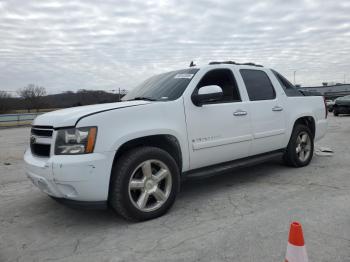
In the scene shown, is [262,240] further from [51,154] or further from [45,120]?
[45,120]

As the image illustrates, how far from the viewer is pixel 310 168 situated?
5.75 metres

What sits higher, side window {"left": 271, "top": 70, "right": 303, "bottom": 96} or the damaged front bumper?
side window {"left": 271, "top": 70, "right": 303, "bottom": 96}

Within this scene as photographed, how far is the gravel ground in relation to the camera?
9.11 ft

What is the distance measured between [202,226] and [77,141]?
157 centimetres

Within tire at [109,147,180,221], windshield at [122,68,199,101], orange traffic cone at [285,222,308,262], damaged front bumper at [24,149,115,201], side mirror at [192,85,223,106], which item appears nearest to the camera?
orange traffic cone at [285,222,308,262]

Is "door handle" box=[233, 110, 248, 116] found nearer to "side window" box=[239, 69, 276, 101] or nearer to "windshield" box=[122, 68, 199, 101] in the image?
"side window" box=[239, 69, 276, 101]

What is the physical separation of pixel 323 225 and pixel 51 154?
2875 mm

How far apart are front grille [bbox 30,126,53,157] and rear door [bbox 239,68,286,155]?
2790 millimetres

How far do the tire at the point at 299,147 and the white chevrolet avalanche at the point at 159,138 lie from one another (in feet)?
0.92

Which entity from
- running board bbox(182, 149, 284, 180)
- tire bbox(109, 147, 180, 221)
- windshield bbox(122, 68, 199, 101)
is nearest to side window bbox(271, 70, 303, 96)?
running board bbox(182, 149, 284, 180)

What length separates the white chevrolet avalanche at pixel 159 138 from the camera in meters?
3.15

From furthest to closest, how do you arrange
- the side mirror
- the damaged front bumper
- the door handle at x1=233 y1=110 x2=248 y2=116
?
1. the door handle at x1=233 y1=110 x2=248 y2=116
2. the side mirror
3. the damaged front bumper

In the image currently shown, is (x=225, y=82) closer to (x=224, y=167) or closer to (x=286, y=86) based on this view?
(x=224, y=167)

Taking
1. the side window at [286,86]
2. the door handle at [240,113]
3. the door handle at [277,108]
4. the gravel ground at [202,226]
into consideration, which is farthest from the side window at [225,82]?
the gravel ground at [202,226]
